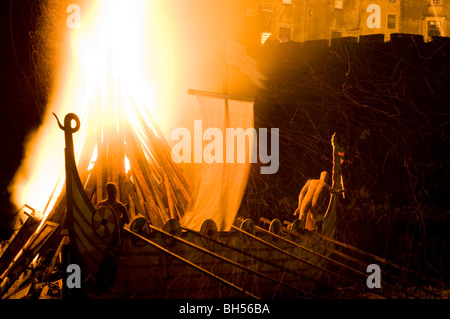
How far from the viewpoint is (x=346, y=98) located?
16688 millimetres

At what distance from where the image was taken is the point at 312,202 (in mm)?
9195

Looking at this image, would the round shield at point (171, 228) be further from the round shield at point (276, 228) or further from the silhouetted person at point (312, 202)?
the silhouetted person at point (312, 202)

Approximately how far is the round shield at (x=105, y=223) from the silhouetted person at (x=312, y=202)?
3966 mm

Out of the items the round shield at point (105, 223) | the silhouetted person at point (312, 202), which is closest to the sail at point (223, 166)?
the silhouetted person at point (312, 202)

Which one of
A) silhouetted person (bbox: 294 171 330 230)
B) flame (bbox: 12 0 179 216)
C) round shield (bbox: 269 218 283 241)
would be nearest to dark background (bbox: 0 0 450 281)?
silhouetted person (bbox: 294 171 330 230)

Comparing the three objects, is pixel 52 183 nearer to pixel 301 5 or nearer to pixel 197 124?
pixel 197 124

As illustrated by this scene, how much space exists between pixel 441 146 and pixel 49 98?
41.4 feet

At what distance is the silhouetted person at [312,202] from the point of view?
9125 mm

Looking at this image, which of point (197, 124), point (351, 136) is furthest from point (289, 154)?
point (197, 124)

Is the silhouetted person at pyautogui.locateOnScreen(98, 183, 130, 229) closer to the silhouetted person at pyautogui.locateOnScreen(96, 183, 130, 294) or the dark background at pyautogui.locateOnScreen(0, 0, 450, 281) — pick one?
the silhouetted person at pyautogui.locateOnScreen(96, 183, 130, 294)

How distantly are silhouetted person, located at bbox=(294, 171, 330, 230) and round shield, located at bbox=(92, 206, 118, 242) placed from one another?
13.0 ft

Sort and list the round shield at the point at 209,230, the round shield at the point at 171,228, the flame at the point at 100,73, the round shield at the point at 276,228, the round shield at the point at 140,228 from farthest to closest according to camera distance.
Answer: the flame at the point at 100,73
the round shield at the point at 276,228
the round shield at the point at 209,230
the round shield at the point at 171,228
the round shield at the point at 140,228

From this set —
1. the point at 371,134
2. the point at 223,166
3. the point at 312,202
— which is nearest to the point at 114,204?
the point at 223,166
